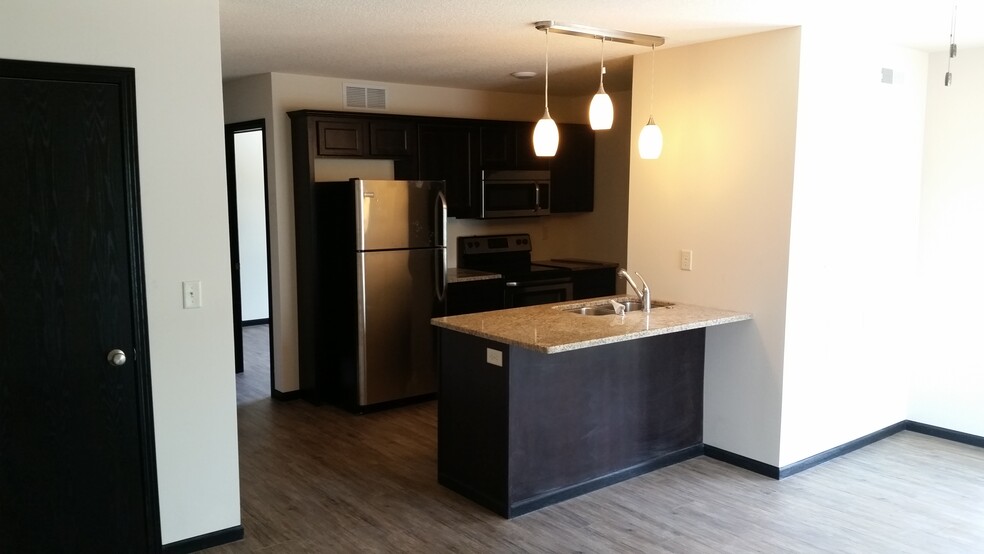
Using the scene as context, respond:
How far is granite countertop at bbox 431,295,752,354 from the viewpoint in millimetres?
3449

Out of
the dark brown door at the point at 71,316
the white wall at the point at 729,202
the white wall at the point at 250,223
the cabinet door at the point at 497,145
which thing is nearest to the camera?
the dark brown door at the point at 71,316

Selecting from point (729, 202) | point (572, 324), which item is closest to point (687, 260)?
point (729, 202)

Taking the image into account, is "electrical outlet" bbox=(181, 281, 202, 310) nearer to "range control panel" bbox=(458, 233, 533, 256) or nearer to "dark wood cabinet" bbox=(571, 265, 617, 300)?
"range control panel" bbox=(458, 233, 533, 256)

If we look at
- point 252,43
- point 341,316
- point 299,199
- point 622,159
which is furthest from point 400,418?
point 622,159

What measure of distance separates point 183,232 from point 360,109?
2.86 metres

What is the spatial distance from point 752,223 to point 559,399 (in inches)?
57.9

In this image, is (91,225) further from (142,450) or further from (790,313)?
(790,313)

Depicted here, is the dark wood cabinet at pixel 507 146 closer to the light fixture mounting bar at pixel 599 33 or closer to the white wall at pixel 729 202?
the white wall at pixel 729 202

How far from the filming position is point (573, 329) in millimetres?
3674

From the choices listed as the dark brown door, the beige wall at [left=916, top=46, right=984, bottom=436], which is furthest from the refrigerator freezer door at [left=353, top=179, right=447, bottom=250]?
the beige wall at [left=916, top=46, right=984, bottom=436]

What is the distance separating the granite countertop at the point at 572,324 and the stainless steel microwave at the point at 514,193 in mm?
1962

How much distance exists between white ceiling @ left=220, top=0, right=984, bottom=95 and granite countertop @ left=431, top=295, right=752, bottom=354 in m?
1.51

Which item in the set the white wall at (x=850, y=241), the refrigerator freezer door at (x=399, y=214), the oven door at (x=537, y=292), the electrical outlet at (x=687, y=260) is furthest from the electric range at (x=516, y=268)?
the white wall at (x=850, y=241)

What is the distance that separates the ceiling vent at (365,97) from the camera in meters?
5.68
